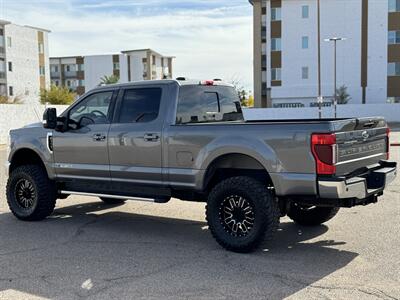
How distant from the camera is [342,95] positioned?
52.6 metres

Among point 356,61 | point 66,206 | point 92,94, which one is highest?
point 356,61

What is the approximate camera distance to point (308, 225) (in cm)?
773

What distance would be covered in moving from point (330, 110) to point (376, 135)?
4257 cm

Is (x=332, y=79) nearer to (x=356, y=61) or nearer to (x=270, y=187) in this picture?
(x=356, y=61)

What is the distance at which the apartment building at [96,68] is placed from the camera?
317 ft

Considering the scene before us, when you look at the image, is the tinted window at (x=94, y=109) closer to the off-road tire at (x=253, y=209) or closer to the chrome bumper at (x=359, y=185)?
the off-road tire at (x=253, y=209)

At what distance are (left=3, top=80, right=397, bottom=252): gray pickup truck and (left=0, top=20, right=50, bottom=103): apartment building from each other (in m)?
58.0

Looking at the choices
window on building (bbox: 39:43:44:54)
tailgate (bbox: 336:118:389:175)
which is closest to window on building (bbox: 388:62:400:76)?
window on building (bbox: 39:43:44:54)

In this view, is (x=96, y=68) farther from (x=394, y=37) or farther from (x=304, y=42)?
(x=394, y=37)

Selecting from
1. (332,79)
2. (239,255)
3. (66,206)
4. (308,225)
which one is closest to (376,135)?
(308,225)

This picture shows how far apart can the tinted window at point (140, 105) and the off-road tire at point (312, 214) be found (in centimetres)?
240

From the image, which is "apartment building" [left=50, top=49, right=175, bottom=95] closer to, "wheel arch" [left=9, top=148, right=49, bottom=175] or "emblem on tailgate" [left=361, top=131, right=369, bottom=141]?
"wheel arch" [left=9, top=148, right=49, bottom=175]

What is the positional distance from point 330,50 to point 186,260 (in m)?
51.0

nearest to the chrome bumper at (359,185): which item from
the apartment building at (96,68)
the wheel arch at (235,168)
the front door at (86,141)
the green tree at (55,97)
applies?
the wheel arch at (235,168)
